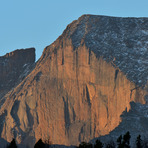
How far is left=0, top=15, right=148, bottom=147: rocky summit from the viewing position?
181875mm

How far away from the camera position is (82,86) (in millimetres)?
186500

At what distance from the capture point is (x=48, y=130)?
188000 mm

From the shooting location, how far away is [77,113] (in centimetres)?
18638

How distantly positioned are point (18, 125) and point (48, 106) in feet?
22.2

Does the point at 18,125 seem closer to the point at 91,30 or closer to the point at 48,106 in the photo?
the point at 48,106

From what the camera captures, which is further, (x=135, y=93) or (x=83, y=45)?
(x=83, y=45)

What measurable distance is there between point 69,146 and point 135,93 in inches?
616

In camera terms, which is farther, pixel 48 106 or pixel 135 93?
pixel 48 106

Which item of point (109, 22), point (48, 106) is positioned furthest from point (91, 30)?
point (48, 106)

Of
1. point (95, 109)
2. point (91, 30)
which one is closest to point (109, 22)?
point (91, 30)

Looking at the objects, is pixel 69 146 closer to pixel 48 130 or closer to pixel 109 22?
pixel 48 130

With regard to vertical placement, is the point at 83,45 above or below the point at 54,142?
above

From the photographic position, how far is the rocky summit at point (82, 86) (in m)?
182

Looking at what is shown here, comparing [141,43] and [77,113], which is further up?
[141,43]
